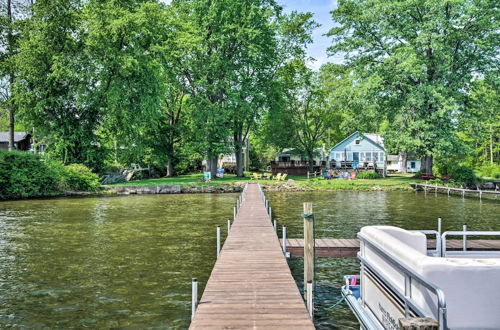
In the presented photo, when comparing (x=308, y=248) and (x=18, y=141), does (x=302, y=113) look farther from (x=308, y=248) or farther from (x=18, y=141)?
(x=308, y=248)

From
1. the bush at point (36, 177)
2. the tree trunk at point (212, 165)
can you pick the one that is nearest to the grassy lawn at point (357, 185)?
the tree trunk at point (212, 165)

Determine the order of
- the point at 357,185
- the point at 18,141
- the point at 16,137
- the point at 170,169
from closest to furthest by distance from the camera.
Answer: the point at 357,185, the point at 170,169, the point at 18,141, the point at 16,137

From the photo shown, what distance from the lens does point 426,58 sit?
39.6 meters

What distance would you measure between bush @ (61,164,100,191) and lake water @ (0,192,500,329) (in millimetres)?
9302

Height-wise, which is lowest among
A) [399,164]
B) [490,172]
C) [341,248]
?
[341,248]

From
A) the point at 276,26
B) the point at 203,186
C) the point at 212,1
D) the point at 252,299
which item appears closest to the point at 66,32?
the point at 212,1

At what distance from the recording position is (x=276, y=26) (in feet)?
154

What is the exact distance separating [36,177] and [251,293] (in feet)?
105

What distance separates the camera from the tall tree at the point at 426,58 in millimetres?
37312

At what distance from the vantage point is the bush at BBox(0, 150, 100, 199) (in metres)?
31.9

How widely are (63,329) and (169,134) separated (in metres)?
44.6

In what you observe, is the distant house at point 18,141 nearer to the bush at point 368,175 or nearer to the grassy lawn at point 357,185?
the grassy lawn at point 357,185

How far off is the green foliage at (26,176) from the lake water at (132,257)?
7.92 metres

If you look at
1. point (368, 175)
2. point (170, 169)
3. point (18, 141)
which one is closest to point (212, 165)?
point (170, 169)
